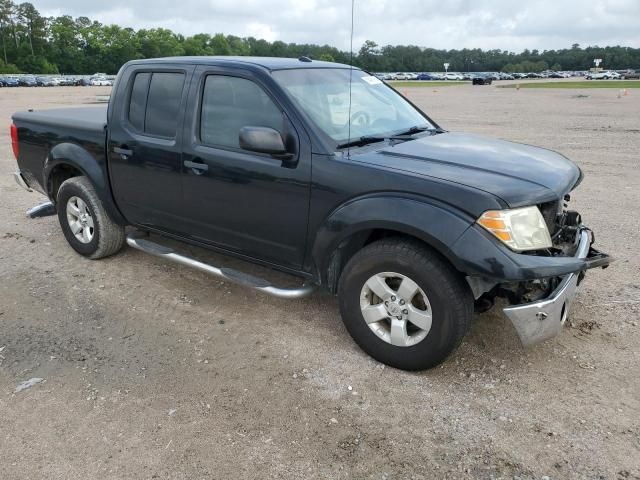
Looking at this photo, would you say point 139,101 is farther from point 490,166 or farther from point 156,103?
point 490,166

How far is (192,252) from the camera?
5438 millimetres

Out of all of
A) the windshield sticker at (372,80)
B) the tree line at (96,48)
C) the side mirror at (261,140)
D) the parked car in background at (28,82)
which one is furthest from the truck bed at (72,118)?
the tree line at (96,48)

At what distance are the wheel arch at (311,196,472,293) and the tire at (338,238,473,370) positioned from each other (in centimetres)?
10

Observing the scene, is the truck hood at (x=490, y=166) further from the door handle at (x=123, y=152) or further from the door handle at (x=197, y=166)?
the door handle at (x=123, y=152)

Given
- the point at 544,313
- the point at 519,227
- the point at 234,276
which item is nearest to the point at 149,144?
the point at 234,276

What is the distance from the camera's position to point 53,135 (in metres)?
5.31

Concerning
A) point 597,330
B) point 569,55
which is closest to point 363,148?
point 597,330

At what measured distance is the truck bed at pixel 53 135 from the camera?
4897 millimetres

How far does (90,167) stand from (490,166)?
3457 millimetres

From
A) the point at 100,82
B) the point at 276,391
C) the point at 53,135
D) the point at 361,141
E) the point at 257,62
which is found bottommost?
the point at 276,391

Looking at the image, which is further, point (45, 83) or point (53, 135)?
point (45, 83)

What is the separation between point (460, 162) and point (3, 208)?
251 inches

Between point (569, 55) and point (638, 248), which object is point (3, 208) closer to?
point (638, 248)

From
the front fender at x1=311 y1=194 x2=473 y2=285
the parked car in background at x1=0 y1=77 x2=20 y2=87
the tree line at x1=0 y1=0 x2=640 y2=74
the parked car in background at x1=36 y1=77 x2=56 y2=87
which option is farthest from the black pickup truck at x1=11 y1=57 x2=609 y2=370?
the tree line at x1=0 y1=0 x2=640 y2=74
